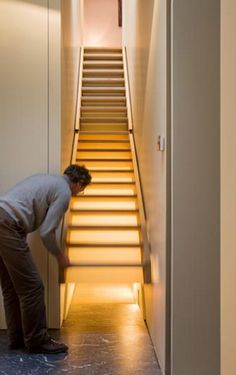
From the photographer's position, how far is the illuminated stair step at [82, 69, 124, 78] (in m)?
7.04

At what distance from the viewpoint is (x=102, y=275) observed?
3303 mm

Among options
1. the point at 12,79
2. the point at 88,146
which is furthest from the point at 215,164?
the point at 88,146

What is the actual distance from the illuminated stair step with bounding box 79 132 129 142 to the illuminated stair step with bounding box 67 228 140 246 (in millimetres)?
1758

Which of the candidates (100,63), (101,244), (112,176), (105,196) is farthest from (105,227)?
(100,63)

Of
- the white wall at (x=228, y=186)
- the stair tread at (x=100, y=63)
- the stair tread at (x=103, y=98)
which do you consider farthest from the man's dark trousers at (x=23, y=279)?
the stair tread at (x=100, y=63)

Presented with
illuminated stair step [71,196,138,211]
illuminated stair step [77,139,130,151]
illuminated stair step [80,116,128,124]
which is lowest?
illuminated stair step [71,196,138,211]

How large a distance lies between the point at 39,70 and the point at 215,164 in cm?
174

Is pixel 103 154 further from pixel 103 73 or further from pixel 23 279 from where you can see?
pixel 23 279

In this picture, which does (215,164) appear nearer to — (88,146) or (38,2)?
(38,2)

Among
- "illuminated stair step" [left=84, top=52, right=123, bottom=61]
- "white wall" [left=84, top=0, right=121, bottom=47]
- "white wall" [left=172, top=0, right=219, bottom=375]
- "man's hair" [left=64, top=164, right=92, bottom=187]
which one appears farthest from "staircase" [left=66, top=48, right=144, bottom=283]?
"white wall" [left=84, top=0, right=121, bottom=47]

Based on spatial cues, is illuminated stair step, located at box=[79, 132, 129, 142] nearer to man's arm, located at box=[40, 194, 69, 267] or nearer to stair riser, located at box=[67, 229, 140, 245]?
stair riser, located at box=[67, 229, 140, 245]

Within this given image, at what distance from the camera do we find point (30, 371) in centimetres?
245

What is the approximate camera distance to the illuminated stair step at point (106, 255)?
3.44 metres

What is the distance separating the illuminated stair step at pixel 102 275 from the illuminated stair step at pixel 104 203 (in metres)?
0.94
